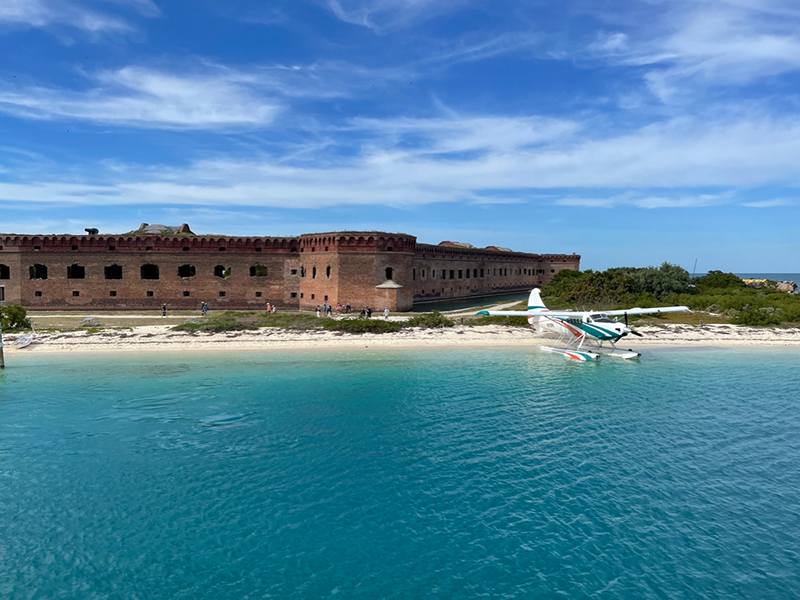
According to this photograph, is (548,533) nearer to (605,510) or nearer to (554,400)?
(605,510)

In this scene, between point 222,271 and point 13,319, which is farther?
point 222,271

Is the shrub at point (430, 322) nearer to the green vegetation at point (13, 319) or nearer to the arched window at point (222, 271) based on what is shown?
the arched window at point (222, 271)

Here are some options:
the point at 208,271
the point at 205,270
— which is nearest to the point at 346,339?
the point at 208,271

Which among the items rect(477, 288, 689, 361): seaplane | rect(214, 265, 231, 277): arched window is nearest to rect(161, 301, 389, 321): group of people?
rect(214, 265, 231, 277): arched window

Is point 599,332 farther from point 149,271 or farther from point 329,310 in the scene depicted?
point 149,271

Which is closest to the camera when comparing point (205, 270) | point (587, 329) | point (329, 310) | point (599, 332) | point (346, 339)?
point (599, 332)

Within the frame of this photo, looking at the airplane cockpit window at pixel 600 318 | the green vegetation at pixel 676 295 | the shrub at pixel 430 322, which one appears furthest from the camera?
the green vegetation at pixel 676 295

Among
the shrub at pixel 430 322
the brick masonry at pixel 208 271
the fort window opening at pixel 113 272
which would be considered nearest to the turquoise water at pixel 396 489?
the shrub at pixel 430 322

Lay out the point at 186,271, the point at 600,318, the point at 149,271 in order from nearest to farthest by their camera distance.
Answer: the point at 600,318, the point at 149,271, the point at 186,271
